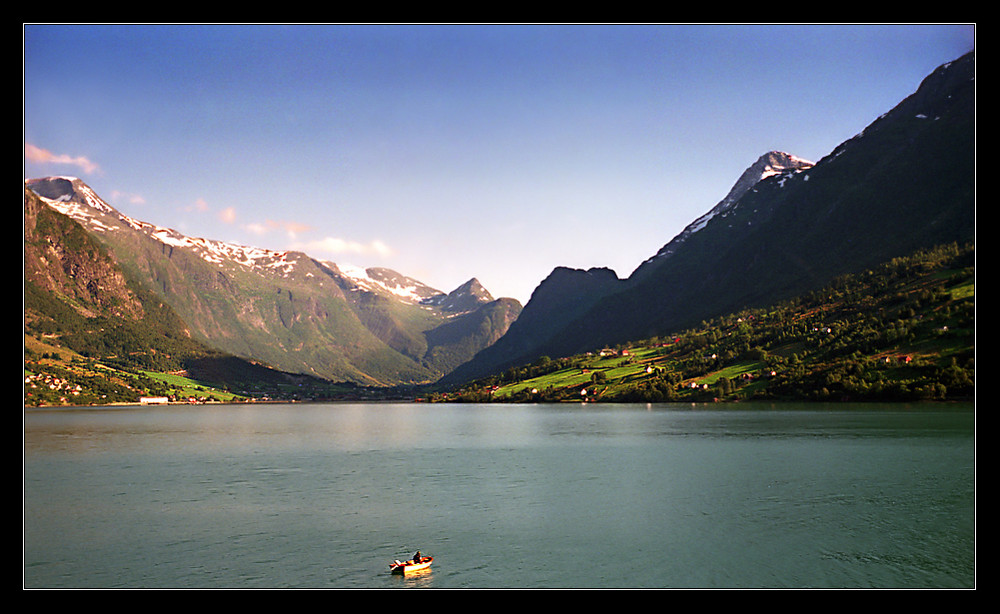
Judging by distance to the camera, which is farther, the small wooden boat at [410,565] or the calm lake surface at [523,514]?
the calm lake surface at [523,514]

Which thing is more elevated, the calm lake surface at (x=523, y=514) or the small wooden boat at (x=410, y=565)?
the small wooden boat at (x=410, y=565)

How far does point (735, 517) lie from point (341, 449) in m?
62.3

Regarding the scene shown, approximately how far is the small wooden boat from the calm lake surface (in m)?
0.46

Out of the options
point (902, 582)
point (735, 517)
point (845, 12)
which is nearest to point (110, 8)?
point (845, 12)

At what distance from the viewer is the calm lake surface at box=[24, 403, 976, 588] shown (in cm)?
3391

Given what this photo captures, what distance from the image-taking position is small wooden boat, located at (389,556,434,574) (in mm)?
33000

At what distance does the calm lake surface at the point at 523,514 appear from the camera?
33906mm

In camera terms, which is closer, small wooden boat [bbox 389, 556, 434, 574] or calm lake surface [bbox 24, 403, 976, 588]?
small wooden boat [bbox 389, 556, 434, 574]

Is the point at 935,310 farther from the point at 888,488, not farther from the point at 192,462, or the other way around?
the point at 192,462

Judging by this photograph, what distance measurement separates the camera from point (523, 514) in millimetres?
46969

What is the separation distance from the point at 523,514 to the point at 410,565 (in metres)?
15.1

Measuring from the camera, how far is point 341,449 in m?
95.2

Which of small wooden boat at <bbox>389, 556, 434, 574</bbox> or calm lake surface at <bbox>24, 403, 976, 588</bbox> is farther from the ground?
small wooden boat at <bbox>389, 556, 434, 574</bbox>

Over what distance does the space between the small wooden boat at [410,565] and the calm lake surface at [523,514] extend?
46cm
